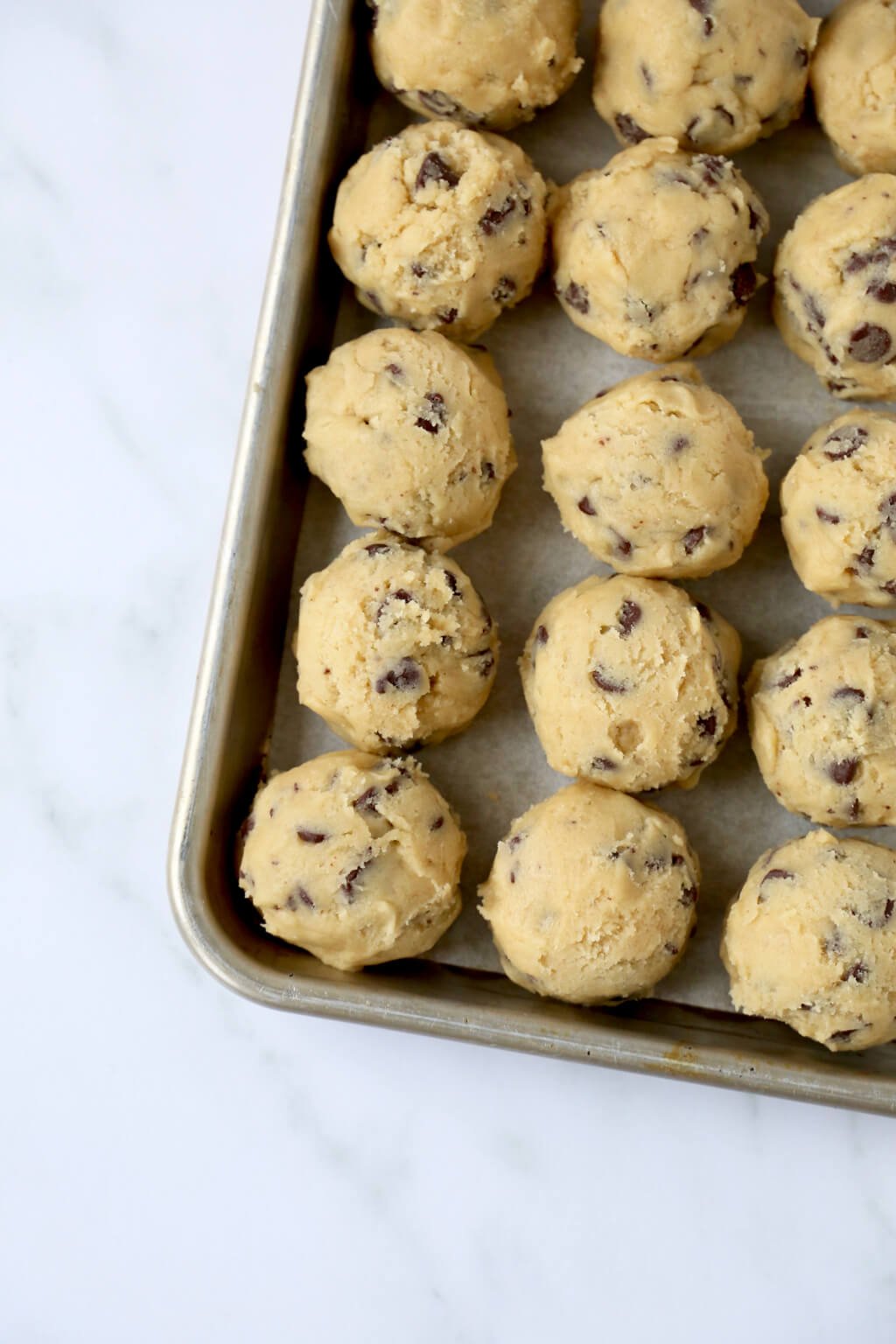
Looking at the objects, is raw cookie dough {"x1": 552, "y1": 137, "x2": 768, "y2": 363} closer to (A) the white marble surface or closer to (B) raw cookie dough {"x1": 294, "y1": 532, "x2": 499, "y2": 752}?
(B) raw cookie dough {"x1": 294, "y1": 532, "x2": 499, "y2": 752}

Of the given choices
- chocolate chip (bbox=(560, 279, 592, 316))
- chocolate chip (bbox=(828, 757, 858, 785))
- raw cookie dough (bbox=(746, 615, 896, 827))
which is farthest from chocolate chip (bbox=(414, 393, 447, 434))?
chocolate chip (bbox=(828, 757, 858, 785))

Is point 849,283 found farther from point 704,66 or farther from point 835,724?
point 835,724

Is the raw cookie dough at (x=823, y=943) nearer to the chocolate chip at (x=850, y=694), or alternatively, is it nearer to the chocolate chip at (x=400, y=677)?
the chocolate chip at (x=850, y=694)

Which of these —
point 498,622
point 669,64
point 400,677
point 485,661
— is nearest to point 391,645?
point 400,677

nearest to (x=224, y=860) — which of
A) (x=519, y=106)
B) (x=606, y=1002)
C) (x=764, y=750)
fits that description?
(x=606, y=1002)

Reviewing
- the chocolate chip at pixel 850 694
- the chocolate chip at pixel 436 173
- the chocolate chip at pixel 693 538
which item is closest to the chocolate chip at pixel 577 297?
the chocolate chip at pixel 436 173

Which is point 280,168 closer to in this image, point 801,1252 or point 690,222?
point 690,222
